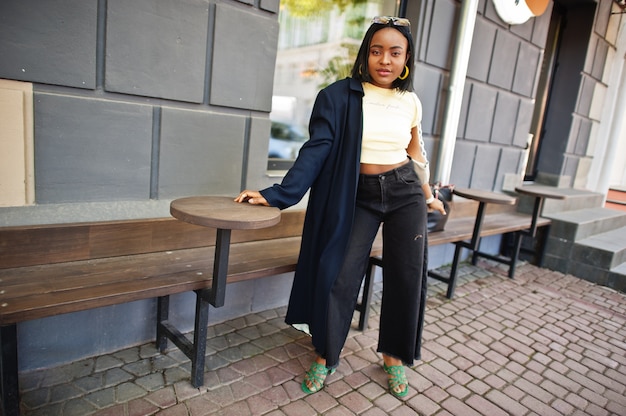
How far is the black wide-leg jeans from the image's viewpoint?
92.8 inches

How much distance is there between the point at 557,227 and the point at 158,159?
4.81m

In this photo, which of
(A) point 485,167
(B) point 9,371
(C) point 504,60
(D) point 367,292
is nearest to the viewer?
(B) point 9,371

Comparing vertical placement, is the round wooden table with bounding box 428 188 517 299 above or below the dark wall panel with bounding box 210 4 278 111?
below

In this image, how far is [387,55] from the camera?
2.20 m

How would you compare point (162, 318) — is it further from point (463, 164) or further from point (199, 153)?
point (463, 164)

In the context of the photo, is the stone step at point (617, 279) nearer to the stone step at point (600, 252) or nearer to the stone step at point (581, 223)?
the stone step at point (600, 252)

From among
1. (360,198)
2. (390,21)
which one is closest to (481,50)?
(390,21)

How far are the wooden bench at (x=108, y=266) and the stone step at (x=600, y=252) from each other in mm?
3365

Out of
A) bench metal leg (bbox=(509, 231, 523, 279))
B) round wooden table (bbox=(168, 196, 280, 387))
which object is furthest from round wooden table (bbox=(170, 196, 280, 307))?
bench metal leg (bbox=(509, 231, 523, 279))

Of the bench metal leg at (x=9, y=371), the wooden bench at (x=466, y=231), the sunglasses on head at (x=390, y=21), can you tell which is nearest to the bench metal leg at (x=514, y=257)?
the wooden bench at (x=466, y=231)

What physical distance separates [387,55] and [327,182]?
718 mm

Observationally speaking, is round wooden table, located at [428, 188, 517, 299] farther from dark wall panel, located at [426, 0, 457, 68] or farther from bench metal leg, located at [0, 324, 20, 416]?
bench metal leg, located at [0, 324, 20, 416]

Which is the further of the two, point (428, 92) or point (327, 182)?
point (428, 92)

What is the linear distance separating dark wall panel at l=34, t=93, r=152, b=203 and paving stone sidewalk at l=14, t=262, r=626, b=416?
0.99 metres
